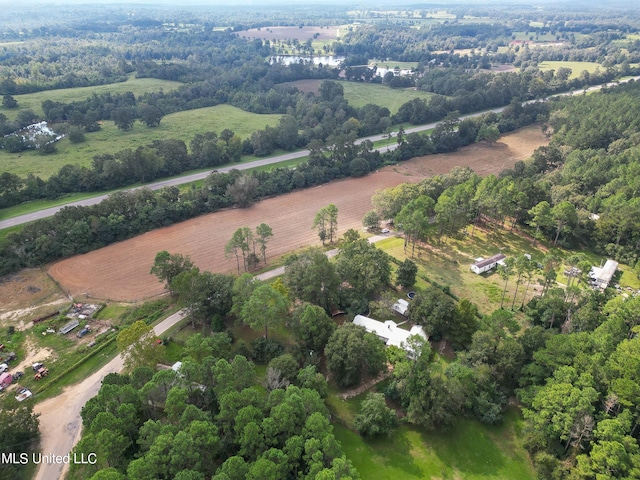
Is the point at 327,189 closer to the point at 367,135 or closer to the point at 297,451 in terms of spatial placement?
the point at 367,135

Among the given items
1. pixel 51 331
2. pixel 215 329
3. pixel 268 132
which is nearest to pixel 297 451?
pixel 215 329

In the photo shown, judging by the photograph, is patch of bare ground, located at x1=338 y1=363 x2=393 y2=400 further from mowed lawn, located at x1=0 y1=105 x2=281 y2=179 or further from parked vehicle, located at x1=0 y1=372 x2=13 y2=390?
mowed lawn, located at x1=0 y1=105 x2=281 y2=179

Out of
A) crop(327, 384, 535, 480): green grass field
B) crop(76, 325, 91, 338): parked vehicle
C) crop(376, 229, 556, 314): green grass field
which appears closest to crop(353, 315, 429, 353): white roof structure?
crop(327, 384, 535, 480): green grass field

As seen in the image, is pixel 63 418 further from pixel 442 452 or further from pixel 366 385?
pixel 442 452

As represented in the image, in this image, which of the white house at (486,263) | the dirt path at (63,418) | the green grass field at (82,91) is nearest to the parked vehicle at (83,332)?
the dirt path at (63,418)

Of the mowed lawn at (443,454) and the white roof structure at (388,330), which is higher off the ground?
the white roof structure at (388,330)

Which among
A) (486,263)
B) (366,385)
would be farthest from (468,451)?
(486,263)

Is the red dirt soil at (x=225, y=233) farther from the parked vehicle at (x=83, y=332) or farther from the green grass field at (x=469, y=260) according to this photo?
the green grass field at (x=469, y=260)
